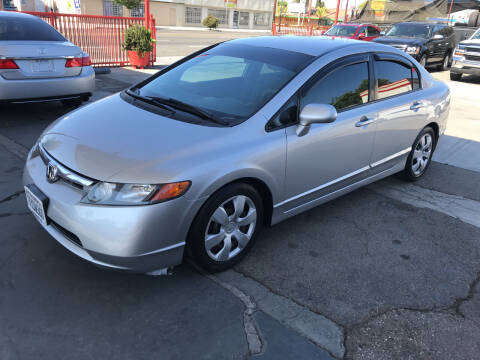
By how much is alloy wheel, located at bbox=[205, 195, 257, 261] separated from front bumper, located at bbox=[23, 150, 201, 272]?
24cm

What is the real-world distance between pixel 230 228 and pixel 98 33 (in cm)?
981

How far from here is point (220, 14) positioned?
54094 millimetres

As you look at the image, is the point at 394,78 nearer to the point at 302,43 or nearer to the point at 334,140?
the point at 302,43

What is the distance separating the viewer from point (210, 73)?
3.85 meters

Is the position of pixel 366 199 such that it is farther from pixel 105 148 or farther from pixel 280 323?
pixel 105 148

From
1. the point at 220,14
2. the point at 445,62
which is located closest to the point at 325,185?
the point at 445,62

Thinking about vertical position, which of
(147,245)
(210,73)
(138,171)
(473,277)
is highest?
(210,73)

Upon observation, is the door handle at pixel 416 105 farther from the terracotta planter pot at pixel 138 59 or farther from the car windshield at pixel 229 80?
the terracotta planter pot at pixel 138 59

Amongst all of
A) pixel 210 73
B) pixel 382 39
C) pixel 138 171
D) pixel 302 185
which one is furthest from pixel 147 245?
pixel 382 39

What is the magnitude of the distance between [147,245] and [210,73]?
191 cm

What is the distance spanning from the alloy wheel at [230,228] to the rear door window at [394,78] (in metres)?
1.91

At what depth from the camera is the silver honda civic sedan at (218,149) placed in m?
2.55

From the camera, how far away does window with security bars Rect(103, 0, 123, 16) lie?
144 feet

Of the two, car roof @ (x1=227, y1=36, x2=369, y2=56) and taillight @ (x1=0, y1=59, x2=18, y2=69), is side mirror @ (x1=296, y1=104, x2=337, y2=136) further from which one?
taillight @ (x1=0, y1=59, x2=18, y2=69)
